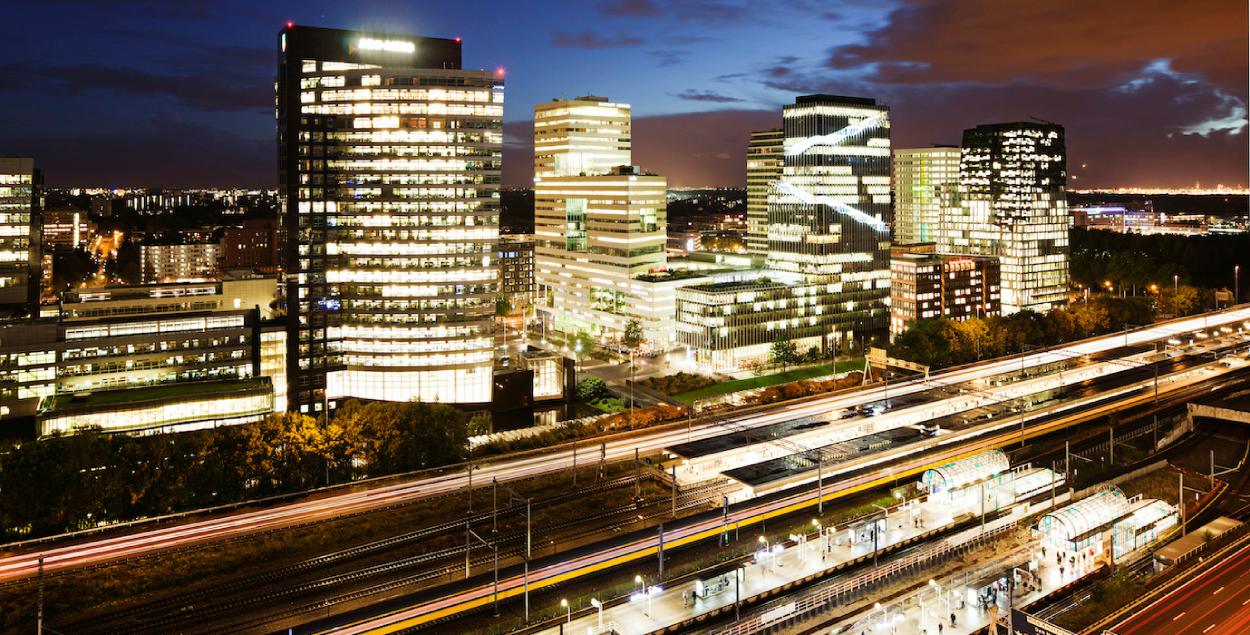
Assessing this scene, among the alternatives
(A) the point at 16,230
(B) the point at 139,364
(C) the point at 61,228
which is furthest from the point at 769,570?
(C) the point at 61,228

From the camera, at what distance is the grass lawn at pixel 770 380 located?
85.1 m

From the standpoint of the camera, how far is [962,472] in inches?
1978

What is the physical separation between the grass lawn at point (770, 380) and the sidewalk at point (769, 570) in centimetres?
3602

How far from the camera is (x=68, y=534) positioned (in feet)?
138

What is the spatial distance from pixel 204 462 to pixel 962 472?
44.3 m

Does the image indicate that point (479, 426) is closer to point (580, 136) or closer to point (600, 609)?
point (600, 609)

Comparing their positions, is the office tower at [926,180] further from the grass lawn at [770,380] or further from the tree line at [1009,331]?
the grass lawn at [770,380]

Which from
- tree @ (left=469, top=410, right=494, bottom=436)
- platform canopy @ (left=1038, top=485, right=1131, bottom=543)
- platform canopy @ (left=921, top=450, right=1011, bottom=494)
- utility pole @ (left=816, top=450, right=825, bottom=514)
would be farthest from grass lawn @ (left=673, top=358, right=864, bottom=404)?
platform canopy @ (left=1038, top=485, right=1131, bottom=543)

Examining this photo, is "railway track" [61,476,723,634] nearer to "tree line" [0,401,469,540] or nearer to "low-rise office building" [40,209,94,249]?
"tree line" [0,401,469,540]

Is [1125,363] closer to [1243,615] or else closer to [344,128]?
[1243,615]

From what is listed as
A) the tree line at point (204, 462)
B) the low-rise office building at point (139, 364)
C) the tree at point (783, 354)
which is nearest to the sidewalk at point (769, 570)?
the tree line at point (204, 462)

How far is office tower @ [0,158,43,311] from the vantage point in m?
88.4

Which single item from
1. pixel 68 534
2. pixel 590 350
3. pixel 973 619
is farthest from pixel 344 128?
pixel 973 619

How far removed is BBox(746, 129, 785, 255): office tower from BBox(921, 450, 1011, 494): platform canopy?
106 m
